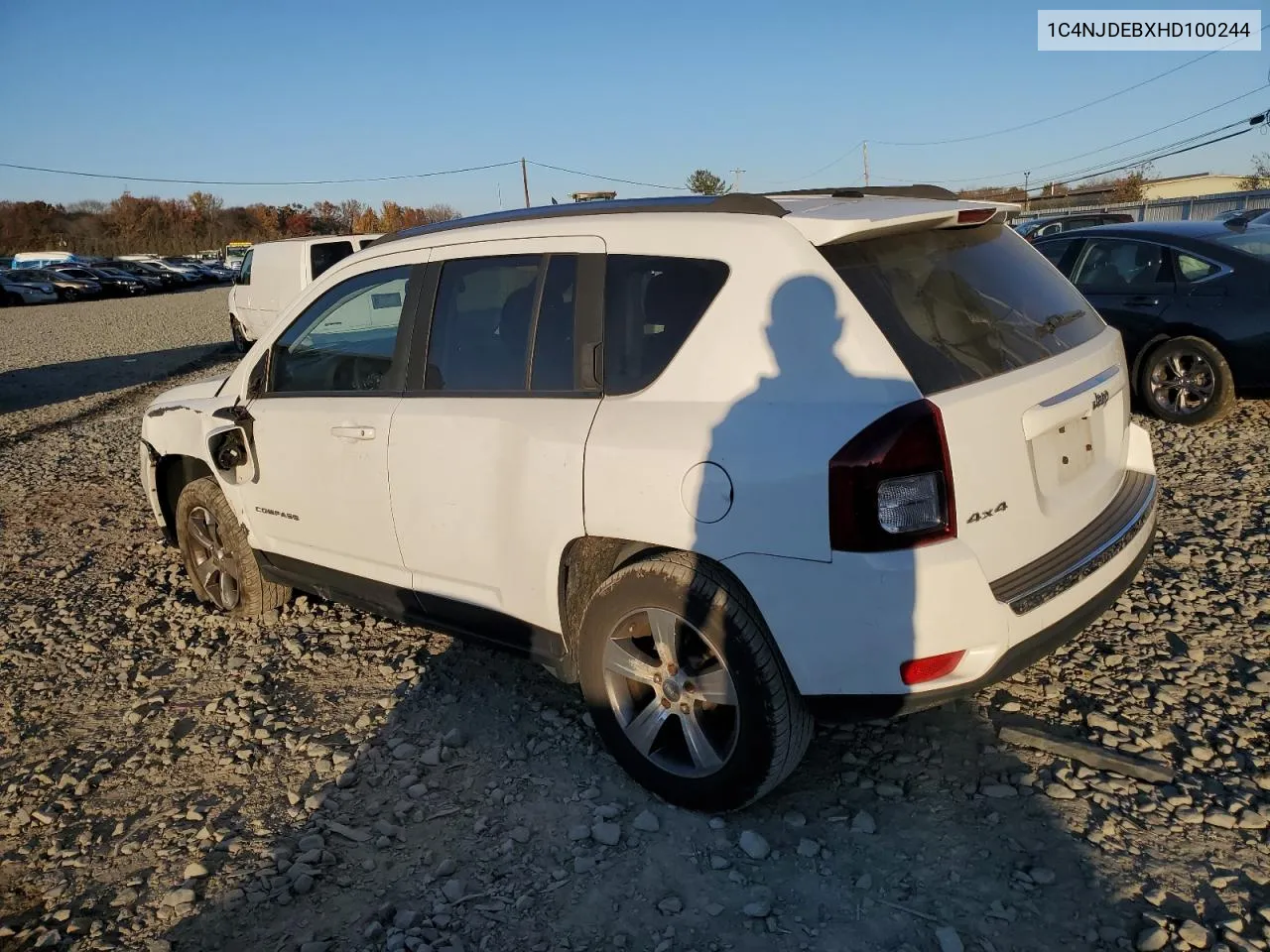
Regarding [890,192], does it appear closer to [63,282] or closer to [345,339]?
[345,339]

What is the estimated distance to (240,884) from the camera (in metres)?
2.90

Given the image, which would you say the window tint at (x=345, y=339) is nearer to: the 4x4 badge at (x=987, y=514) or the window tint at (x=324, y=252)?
the 4x4 badge at (x=987, y=514)

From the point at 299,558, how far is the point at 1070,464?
10.6 ft

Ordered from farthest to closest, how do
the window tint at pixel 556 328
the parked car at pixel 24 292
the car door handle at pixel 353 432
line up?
the parked car at pixel 24 292
the car door handle at pixel 353 432
the window tint at pixel 556 328

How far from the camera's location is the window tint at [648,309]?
2.89 meters

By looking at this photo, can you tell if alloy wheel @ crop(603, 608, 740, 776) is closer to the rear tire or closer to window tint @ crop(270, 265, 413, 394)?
window tint @ crop(270, 265, 413, 394)

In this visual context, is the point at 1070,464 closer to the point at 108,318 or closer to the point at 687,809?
the point at 687,809

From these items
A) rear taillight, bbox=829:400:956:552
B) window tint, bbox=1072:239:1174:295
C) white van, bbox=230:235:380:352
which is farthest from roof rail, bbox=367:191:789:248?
white van, bbox=230:235:380:352

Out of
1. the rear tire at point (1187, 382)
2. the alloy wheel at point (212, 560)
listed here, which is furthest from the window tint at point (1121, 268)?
the alloy wheel at point (212, 560)

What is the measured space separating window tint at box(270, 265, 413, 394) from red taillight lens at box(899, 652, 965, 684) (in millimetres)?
2305

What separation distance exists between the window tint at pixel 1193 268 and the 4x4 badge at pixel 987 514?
599 cm

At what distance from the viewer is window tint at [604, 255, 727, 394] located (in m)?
2.89

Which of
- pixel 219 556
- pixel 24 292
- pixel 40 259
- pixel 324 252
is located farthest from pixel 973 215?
pixel 40 259

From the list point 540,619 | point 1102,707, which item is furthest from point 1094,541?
point 540,619
